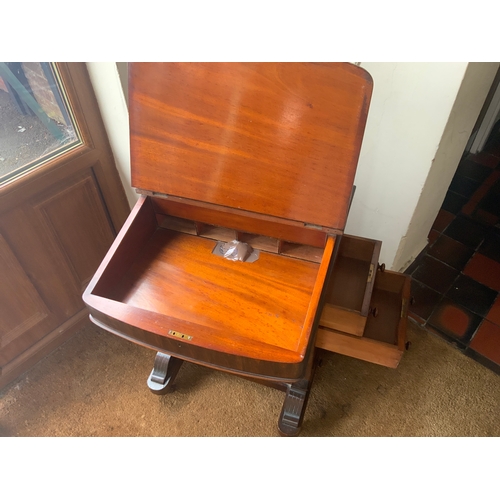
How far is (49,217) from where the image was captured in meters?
1.36

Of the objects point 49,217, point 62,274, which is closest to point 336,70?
point 49,217

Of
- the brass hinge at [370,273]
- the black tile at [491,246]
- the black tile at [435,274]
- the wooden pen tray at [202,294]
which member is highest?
the wooden pen tray at [202,294]

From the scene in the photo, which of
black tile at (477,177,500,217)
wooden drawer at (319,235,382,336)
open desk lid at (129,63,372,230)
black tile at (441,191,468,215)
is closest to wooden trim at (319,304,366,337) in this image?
wooden drawer at (319,235,382,336)

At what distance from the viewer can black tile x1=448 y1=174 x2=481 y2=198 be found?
215 cm

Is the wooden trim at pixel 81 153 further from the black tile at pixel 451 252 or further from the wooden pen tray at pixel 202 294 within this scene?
the black tile at pixel 451 252

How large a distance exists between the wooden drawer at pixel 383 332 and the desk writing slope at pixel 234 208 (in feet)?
0.92

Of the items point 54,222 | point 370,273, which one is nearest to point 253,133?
point 370,273

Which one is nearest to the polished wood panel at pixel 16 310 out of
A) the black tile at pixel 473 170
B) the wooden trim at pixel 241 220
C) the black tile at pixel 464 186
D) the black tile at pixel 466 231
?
the wooden trim at pixel 241 220

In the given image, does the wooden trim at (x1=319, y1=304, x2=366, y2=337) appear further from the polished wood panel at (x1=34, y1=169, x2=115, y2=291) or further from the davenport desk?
the polished wood panel at (x1=34, y1=169, x2=115, y2=291)

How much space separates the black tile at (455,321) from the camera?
5.34ft

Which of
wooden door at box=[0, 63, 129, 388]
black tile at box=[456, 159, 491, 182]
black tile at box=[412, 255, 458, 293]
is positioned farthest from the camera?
black tile at box=[456, 159, 491, 182]

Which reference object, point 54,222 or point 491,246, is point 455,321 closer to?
point 491,246
